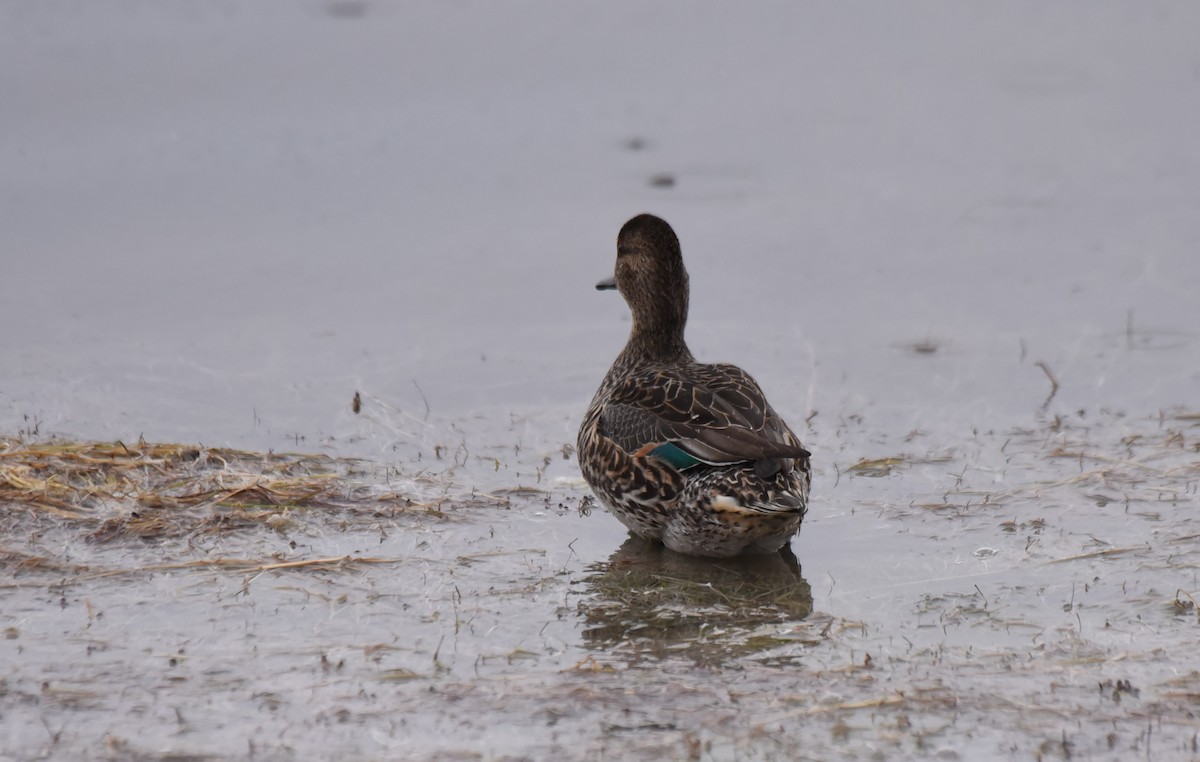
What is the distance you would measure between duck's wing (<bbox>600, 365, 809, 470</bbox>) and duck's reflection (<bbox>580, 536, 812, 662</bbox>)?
1.45 feet

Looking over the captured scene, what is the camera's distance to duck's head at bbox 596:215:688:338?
7840 mm

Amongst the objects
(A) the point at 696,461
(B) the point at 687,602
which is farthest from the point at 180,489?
(B) the point at 687,602

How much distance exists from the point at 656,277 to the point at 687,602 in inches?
87.9

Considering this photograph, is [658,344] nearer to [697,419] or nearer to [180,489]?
[697,419]

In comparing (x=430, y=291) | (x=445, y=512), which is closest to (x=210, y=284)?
(x=430, y=291)

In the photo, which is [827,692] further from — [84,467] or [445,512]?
[84,467]

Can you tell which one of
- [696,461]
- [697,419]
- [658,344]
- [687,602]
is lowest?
[687,602]

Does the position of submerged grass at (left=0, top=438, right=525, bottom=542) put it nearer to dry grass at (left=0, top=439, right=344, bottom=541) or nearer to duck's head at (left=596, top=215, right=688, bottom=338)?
dry grass at (left=0, top=439, right=344, bottom=541)

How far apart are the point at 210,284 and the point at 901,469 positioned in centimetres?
481

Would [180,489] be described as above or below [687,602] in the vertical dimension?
above

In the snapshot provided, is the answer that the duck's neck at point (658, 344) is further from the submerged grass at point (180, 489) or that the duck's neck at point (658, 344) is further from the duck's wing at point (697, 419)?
the submerged grass at point (180, 489)

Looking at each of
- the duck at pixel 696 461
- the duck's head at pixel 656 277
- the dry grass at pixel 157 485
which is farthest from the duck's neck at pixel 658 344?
the dry grass at pixel 157 485

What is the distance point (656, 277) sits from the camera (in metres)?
7.83

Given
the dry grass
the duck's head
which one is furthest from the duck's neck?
the dry grass
